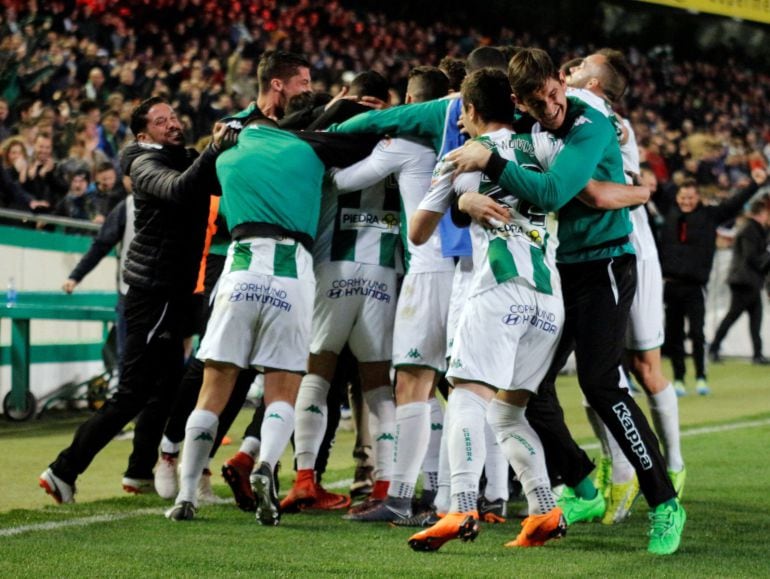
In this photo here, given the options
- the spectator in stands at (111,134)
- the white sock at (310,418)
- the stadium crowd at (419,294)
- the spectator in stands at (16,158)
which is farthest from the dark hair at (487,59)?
the spectator in stands at (111,134)

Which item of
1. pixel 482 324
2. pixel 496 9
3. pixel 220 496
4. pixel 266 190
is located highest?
pixel 496 9

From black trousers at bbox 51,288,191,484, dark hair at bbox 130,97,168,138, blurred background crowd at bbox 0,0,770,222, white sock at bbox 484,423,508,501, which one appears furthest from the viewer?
blurred background crowd at bbox 0,0,770,222

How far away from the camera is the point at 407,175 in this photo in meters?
6.18

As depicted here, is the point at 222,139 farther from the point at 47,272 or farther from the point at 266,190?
the point at 47,272

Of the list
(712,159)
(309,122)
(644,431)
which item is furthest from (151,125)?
(712,159)

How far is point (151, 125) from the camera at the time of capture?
23.3 feet

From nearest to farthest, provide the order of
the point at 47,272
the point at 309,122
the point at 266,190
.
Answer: the point at 266,190, the point at 309,122, the point at 47,272

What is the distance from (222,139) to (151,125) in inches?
39.5

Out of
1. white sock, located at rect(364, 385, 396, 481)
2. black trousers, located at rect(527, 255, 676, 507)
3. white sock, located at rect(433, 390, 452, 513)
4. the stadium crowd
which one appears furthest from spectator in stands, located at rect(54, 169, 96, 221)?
black trousers, located at rect(527, 255, 676, 507)

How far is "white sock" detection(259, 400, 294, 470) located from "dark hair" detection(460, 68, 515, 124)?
1.58 meters

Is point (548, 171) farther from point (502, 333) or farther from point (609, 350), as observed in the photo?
point (609, 350)

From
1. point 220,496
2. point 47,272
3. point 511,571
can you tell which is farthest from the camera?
point 47,272

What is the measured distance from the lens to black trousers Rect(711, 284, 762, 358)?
56.3 feet

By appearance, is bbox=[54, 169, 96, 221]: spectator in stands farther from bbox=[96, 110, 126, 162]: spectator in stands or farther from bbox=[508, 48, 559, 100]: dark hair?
bbox=[508, 48, 559, 100]: dark hair
